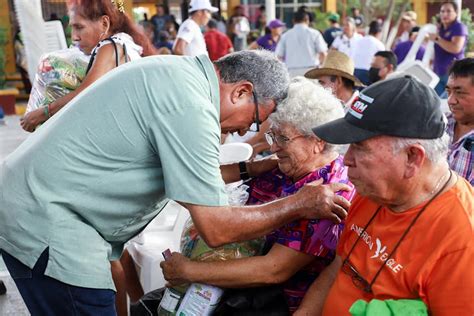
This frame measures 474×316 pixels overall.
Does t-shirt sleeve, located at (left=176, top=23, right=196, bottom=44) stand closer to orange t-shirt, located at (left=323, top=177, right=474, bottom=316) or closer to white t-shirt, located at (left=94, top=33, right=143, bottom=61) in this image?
white t-shirt, located at (left=94, top=33, right=143, bottom=61)

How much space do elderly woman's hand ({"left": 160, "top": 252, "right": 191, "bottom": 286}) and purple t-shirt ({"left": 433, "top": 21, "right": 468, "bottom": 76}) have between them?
22.4 ft

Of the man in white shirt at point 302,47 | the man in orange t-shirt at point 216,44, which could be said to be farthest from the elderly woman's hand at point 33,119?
the man in orange t-shirt at point 216,44

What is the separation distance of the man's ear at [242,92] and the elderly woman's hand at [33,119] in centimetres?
188

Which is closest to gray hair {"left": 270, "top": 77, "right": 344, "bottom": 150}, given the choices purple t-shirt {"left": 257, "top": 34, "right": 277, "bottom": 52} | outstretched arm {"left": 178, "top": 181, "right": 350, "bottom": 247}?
outstretched arm {"left": 178, "top": 181, "right": 350, "bottom": 247}

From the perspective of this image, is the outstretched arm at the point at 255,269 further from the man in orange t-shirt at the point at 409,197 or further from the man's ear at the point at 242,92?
the man's ear at the point at 242,92

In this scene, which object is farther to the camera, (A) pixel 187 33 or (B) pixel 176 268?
(A) pixel 187 33

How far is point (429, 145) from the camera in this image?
1.92m

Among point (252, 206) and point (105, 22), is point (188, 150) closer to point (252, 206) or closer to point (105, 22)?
point (252, 206)

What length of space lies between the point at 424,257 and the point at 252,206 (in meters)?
0.63

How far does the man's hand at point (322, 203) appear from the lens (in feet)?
7.49

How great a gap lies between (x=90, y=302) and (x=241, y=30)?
13.4 meters

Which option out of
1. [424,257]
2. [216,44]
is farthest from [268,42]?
[424,257]

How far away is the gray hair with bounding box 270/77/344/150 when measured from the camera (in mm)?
2527

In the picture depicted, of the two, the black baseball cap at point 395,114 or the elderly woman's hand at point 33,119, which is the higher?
the black baseball cap at point 395,114
